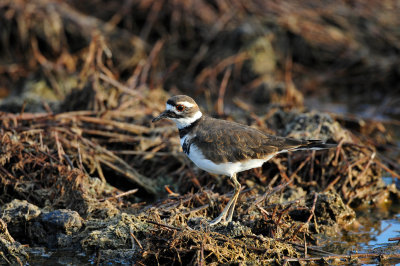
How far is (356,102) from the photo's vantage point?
1241cm

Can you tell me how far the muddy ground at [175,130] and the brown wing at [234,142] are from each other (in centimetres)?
53

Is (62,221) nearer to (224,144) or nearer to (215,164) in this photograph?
(215,164)

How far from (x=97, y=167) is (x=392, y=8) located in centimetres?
1124

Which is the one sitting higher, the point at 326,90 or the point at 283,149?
the point at 283,149

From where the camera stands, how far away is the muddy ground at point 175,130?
18.6 feet

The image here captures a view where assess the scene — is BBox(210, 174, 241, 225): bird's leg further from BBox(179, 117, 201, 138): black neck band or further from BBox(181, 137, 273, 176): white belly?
BBox(179, 117, 201, 138): black neck band

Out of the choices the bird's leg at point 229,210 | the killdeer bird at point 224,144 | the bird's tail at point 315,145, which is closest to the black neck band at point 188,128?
the killdeer bird at point 224,144

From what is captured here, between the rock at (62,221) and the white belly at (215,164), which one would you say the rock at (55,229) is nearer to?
the rock at (62,221)

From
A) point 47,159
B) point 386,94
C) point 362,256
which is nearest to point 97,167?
point 47,159

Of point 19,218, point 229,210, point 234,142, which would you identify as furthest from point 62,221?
point 234,142

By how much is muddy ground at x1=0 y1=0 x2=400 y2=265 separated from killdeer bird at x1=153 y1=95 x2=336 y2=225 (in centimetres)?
47

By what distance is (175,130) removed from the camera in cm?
834

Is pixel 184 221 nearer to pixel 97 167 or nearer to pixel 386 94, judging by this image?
pixel 97 167

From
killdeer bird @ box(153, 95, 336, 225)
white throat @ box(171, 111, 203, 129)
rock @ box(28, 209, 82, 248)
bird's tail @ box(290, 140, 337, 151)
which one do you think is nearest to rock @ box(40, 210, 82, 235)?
rock @ box(28, 209, 82, 248)
